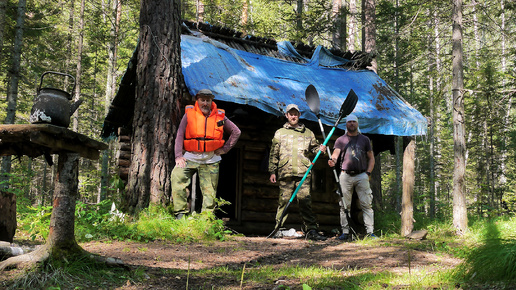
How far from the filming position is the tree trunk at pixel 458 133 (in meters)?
8.21

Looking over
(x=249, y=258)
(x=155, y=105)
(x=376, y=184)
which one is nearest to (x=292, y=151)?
(x=155, y=105)

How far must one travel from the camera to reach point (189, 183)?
21.9 feet

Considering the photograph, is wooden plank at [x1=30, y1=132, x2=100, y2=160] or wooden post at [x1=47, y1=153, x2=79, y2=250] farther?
wooden post at [x1=47, y1=153, x2=79, y2=250]

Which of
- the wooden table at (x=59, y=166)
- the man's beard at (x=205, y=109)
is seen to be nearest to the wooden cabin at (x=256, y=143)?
the man's beard at (x=205, y=109)

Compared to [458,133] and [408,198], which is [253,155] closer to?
[408,198]

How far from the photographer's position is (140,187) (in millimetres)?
6801

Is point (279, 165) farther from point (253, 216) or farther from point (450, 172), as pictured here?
point (450, 172)

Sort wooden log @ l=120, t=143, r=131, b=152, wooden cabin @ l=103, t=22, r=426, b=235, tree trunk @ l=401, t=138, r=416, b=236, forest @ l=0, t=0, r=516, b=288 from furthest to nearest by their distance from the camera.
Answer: forest @ l=0, t=0, r=516, b=288 < wooden log @ l=120, t=143, r=131, b=152 < wooden cabin @ l=103, t=22, r=426, b=235 < tree trunk @ l=401, t=138, r=416, b=236

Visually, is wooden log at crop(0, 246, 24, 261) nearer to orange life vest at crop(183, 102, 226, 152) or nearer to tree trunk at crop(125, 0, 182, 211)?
tree trunk at crop(125, 0, 182, 211)

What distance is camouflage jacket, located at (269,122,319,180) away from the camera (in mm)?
7340

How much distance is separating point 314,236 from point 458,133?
3.92m

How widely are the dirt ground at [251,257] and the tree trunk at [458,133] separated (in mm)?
2569

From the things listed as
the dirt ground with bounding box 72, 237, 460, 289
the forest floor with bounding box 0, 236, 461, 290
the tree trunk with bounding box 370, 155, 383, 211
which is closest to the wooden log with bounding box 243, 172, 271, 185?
the forest floor with bounding box 0, 236, 461, 290

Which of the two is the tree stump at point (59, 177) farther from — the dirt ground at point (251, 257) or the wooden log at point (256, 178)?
the wooden log at point (256, 178)
